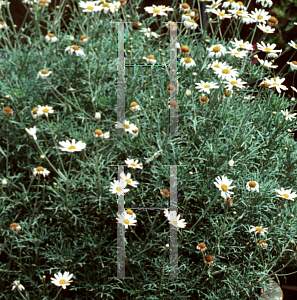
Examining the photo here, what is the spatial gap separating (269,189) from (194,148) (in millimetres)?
457

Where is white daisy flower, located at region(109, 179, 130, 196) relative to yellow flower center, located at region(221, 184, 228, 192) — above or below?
below

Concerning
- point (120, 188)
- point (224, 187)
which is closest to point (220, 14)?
point (224, 187)

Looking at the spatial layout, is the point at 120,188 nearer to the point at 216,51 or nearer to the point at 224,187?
the point at 224,187

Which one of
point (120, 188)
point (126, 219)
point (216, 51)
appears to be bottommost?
point (126, 219)

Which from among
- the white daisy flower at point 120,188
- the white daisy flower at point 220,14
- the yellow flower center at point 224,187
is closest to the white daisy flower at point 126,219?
the white daisy flower at point 120,188

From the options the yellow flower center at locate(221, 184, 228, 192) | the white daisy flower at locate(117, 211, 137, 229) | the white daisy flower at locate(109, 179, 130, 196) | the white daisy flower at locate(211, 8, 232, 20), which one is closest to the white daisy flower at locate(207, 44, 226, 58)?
the white daisy flower at locate(211, 8, 232, 20)

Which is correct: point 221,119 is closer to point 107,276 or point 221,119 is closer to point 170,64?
point 170,64

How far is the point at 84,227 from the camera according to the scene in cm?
218

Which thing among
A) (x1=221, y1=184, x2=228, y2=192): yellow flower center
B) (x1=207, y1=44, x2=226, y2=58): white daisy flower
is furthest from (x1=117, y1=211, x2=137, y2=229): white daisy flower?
(x1=207, y1=44, x2=226, y2=58): white daisy flower

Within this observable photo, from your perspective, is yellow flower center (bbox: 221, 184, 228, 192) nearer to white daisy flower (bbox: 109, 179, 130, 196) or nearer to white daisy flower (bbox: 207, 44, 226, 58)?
white daisy flower (bbox: 109, 179, 130, 196)

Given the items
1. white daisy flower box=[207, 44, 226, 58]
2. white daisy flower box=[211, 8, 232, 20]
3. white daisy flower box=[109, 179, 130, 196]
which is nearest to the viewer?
white daisy flower box=[109, 179, 130, 196]

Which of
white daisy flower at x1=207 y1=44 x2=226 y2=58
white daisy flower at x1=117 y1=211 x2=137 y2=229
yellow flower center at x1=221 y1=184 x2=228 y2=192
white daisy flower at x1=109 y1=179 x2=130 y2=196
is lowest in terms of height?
white daisy flower at x1=117 y1=211 x2=137 y2=229

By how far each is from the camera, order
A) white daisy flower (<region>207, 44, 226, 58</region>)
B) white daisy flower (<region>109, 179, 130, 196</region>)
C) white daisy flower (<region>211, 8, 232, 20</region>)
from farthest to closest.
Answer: white daisy flower (<region>211, 8, 232, 20</region>)
white daisy flower (<region>207, 44, 226, 58</region>)
white daisy flower (<region>109, 179, 130, 196</region>)

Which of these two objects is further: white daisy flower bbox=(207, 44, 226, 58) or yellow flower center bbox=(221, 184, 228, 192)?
white daisy flower bbox=(207, 44, 226, 58)
